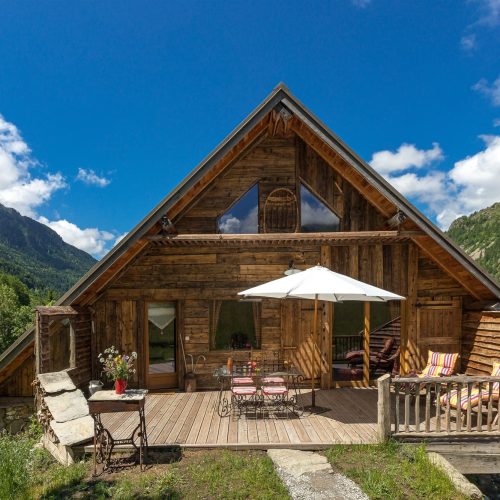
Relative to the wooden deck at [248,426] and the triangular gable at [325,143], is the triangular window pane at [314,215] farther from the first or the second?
the wooden deck at [248,426]

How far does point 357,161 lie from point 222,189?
11.0 ft

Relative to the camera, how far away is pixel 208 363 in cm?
898

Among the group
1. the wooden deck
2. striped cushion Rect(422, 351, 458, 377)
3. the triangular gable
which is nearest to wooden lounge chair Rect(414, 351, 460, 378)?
striped cushion Rect(422, 351, 458, 377)

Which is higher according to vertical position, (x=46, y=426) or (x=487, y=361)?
(x=487, y=361)

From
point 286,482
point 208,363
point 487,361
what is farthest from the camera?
point 208,363

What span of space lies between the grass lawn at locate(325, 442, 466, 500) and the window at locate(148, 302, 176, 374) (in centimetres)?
507

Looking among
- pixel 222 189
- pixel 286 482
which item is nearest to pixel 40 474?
pixel 286 482

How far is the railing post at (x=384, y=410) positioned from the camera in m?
5.75

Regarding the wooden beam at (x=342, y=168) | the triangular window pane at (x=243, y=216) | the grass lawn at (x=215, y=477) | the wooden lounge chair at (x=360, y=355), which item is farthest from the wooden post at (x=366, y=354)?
the triangular window pane at (x=243, y=216)

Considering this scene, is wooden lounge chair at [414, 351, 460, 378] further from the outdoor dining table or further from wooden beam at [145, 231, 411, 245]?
the outdoor dining table

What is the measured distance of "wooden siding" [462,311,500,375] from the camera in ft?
26.9

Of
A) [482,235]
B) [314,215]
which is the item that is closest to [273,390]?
[314,215]

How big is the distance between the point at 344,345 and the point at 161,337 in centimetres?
768

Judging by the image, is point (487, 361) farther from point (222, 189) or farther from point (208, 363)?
point (222, 189)
